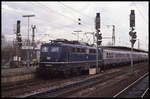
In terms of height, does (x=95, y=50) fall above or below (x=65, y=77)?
above

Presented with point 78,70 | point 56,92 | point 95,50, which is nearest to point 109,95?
point 56,92

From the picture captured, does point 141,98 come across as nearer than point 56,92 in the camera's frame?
Yes

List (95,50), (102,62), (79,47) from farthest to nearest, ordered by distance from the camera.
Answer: (102,62)
(95,50)
(79,47)

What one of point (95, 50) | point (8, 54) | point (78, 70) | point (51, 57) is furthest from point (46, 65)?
point (8, 54)

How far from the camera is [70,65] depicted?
1016 inches

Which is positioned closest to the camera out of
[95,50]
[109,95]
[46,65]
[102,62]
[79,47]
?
[109,95]

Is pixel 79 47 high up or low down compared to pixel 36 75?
up

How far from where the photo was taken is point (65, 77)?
25422 millimetres

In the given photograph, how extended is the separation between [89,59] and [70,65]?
5.80 m

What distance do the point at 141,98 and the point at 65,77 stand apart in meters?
11.3

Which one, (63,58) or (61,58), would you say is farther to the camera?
(63,58)

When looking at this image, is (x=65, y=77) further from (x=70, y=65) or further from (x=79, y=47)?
(x=79, y=47)

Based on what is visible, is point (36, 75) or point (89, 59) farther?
point (89, 59)

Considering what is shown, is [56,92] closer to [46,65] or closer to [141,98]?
[141,98]
